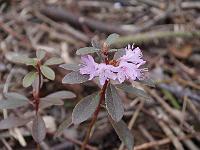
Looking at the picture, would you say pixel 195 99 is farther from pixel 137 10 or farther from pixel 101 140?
pixel 137 10

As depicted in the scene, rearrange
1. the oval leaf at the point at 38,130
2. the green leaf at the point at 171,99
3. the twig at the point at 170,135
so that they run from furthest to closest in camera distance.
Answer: the green leaf at the point at 171,99
the twig at the point at 170,135
the oval leaf at the point at 38,130

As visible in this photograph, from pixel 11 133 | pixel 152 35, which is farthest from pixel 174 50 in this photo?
pixel 11 133

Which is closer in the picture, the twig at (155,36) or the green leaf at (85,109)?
the green leaf at (85,109)

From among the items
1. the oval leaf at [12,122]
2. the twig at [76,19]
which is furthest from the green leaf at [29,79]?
the twig at [76,19]

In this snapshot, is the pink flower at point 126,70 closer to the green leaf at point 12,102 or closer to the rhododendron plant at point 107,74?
the rhododendron plant at point 107,74

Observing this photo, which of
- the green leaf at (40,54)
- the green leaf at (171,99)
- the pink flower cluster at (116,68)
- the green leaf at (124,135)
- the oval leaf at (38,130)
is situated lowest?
the green leaf at (171,99)

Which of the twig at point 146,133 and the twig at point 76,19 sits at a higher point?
the twig at point 76,19

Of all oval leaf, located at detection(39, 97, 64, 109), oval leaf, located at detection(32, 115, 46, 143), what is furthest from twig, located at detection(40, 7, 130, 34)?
oval leaf, located at detection(32, 115, 46, 143)

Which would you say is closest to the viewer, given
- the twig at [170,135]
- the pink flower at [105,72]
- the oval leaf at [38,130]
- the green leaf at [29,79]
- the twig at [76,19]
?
the pink flower at [105,72]
